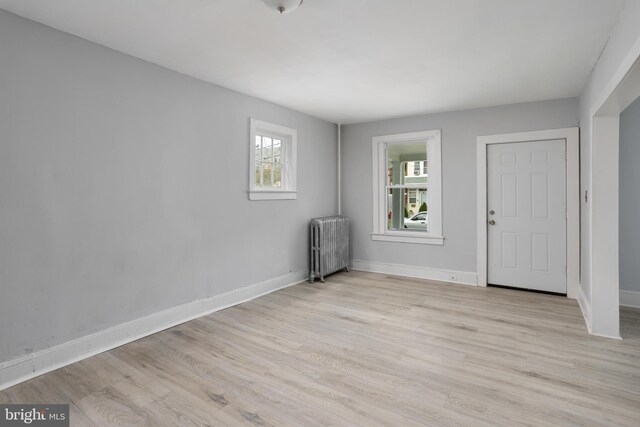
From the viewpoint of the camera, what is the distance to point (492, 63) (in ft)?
10.1

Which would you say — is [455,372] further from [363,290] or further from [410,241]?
[410,241]

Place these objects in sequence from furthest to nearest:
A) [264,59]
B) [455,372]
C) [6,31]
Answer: [264,59] < [455,372] < [6,31]

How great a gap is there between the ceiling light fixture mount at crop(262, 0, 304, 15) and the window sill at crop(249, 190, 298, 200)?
7.39 feet

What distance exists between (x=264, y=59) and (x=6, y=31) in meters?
1.77

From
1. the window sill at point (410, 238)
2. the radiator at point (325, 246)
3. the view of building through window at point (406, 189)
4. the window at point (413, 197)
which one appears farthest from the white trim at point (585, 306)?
Result: the radiator at point (325, 246)

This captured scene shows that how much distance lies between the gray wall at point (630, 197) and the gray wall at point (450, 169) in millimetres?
512

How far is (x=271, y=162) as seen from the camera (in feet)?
14.9

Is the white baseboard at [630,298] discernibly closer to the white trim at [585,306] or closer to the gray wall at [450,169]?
the white trim at [585,306]

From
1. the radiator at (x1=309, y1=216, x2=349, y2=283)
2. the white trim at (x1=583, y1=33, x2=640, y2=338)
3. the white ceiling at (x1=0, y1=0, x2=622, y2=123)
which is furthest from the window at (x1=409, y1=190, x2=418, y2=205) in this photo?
the white trim at (x1=583, y1=33, x2=640, y2=338)

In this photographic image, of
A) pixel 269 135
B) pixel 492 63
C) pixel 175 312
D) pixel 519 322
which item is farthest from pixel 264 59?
pixel 519 322

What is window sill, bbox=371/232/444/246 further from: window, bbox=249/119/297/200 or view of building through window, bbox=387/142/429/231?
window, bbox=249/119/297/200

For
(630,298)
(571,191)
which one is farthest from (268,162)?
(630,298)

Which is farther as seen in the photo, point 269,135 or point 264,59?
point 269,135

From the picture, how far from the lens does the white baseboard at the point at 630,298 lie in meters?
3.76
